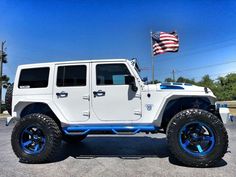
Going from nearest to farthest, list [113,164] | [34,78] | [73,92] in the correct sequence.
A: [113,164] → [73,92] → [34,78]

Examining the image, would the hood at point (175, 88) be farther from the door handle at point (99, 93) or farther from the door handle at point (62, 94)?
the door handle at point (62, 94)

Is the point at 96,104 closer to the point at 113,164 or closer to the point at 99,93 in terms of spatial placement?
the point at 99,93

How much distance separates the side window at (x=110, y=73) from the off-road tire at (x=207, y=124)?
4.61 feet

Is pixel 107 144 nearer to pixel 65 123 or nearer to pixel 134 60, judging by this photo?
pixel 65 123

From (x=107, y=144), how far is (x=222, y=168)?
129 inches

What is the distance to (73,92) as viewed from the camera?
5.54m

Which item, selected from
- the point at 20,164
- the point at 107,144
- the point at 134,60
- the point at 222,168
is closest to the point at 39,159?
the point at 20,164

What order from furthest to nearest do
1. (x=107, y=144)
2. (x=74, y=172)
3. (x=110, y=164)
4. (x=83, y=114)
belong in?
(x=107, y=144), (x=83, y=114), (x=110, y=164), (x=74, y=172)

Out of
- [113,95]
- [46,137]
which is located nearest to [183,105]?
[113,95]

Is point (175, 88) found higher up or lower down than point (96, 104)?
higher up

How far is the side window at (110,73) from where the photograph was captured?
5508 mm

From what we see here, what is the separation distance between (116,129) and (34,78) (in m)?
2.10

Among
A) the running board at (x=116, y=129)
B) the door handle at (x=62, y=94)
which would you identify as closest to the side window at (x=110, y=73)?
the door handle at (x=62, y=94)

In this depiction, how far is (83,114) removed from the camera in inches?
218
